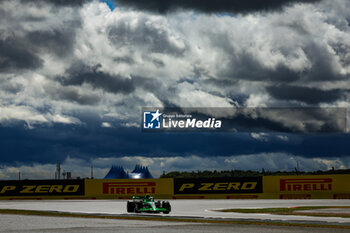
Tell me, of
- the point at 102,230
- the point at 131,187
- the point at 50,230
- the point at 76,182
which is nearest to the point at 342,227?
the point at 102,230

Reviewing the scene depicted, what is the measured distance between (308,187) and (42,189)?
27620 millimetres

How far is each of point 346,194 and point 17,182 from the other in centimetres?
3404

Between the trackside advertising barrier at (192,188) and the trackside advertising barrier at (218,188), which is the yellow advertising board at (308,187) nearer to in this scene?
the trackside advertising barrier at (192,188)

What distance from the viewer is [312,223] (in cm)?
1903

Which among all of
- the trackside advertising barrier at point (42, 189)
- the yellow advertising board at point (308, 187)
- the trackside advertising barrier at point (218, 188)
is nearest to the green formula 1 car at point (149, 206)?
the trackside advertising barrier at point (218, 188)

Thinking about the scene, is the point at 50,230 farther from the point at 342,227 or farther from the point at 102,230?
the point at 342,227

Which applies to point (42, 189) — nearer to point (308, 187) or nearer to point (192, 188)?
point (192, 188)

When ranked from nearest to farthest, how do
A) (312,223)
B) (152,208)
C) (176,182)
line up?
(312,223)
(152,208)
(176,182)

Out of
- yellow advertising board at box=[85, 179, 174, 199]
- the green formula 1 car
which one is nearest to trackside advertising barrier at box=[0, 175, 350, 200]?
yellow advertising board at box=[85, 179, 174, 199]

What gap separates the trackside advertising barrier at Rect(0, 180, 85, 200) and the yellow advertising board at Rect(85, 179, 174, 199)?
1.26 meters

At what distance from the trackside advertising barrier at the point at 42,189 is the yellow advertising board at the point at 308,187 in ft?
65.0

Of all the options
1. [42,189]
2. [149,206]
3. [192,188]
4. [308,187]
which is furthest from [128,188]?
[149,206]

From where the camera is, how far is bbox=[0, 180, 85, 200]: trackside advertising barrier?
54.6m

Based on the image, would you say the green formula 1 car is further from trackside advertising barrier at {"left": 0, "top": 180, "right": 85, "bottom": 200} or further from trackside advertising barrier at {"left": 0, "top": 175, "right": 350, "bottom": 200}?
trackside advertising barrier at {"left": 0, "top": 180, "right": 85, "bottom": 200}
